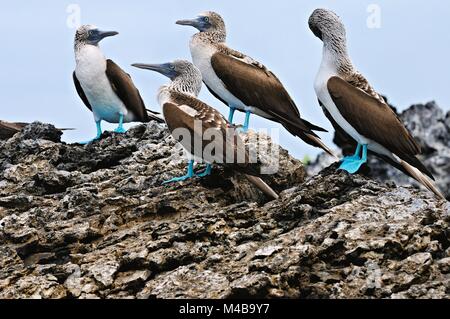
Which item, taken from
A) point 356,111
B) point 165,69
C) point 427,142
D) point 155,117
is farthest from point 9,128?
point 427,142

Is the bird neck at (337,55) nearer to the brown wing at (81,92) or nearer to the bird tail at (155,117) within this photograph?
the bird tail at (155,117)

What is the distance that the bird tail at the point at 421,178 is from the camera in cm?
1441

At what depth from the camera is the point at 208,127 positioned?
47.2 feet

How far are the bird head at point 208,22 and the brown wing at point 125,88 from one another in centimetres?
140

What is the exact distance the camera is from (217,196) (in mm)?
14555

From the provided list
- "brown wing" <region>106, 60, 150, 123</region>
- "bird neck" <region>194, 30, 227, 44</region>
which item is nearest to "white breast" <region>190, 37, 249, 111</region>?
"bird neck" <region>194, 30, 227, 44</region>

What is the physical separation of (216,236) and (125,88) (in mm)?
5843

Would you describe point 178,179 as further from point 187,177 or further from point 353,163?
point 353,163

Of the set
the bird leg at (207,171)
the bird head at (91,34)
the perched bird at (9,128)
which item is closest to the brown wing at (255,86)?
the bird leg at (207,171)

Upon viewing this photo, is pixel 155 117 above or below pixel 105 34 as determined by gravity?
below

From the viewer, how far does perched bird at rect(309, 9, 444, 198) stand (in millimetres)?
14758

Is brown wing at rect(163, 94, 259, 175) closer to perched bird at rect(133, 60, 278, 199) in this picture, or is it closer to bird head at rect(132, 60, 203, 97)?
perched bird at rect(133, 60, 278, 199)

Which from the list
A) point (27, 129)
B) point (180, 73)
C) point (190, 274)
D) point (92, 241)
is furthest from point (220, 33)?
point (190, 274)
